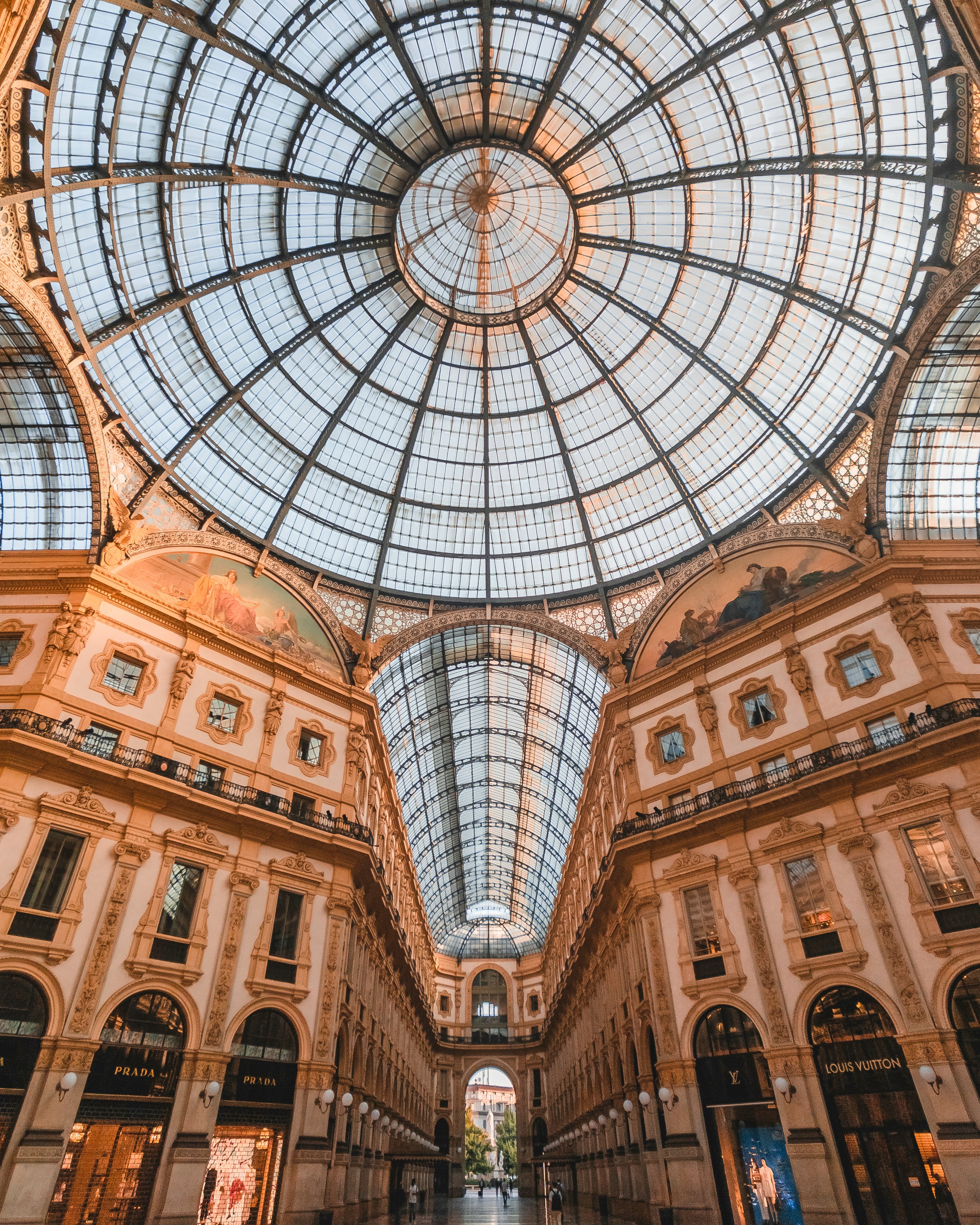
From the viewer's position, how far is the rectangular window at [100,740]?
24594 millimetres

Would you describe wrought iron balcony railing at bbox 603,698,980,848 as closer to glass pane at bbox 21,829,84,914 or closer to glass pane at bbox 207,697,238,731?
glass pane at bbox 207,697,238,731

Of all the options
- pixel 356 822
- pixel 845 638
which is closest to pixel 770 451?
pixel 845 638

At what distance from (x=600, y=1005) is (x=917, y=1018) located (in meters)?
23.2

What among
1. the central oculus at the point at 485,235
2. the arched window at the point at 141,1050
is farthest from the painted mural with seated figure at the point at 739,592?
the arched window at the point at 141,1050

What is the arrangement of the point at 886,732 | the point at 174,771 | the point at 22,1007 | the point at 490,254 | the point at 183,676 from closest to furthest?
the point at 22,1007
the point at 886,732
the point at 174,771
the point at 183,676
the point at 490,254

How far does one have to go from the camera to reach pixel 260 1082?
24.0 m

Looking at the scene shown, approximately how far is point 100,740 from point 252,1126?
1401 cm

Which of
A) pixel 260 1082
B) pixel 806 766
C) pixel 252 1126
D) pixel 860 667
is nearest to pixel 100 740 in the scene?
pixel 260 1082

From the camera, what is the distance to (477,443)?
131ft

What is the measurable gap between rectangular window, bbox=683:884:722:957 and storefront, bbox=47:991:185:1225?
59.4 ft

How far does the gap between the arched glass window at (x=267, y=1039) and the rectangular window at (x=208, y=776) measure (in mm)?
8117

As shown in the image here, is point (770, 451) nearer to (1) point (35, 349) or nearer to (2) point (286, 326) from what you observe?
(2) point (286, 326)

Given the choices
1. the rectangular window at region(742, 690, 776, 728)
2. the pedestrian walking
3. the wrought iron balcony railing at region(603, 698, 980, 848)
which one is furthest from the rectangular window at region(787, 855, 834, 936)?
the pedestrian walking

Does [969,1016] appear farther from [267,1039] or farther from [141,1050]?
[141,1050]
